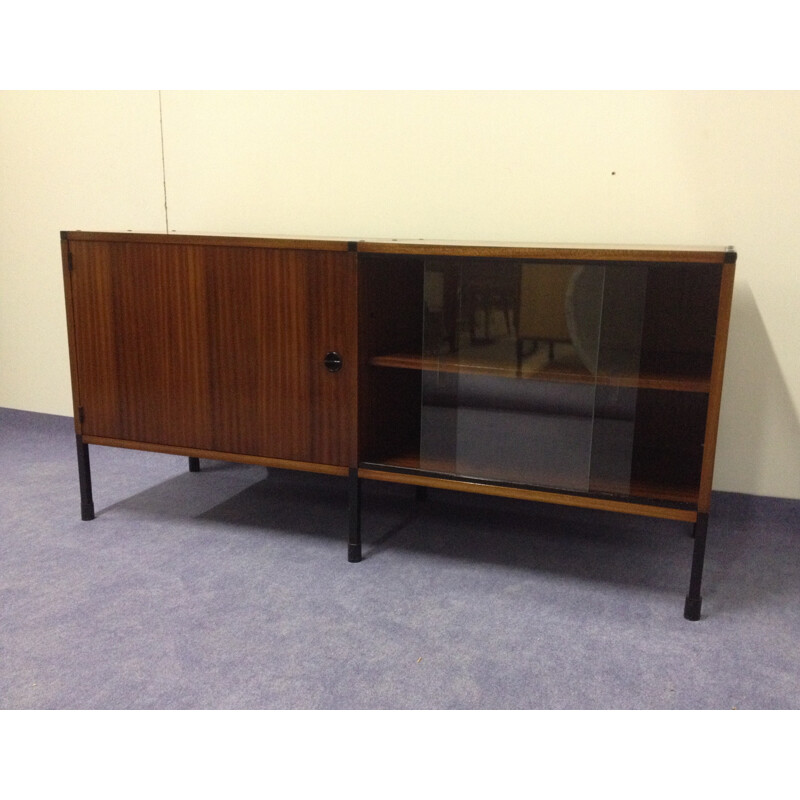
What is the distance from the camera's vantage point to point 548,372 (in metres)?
1.42

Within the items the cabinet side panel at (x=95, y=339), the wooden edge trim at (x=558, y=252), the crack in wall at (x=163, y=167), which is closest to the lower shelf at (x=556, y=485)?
the wooden edge trim at (x=558, y=252)

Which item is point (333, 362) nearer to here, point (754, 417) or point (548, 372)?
point (548, 372)

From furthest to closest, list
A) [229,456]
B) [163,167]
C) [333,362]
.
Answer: [163,167] → [229,456] → [333,362]

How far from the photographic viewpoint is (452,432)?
60.6 inches

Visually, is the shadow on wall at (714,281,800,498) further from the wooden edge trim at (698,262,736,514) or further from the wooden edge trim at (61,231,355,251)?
the wooden edge trim at (61,231,355,251)

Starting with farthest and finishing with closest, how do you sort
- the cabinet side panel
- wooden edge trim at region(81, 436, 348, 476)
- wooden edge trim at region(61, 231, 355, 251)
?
1. the cabinet side panel
2. wooden edge trim at region(81, 436, 348, 476)
3. wooden edge trim at region(61, 231, 355, 251)

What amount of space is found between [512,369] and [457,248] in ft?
0.88

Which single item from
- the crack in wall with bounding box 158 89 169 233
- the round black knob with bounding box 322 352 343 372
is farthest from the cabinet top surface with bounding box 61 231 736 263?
the crack in wall with bounding box 158 89 169 233

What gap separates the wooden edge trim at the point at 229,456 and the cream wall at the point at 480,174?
2.37ft

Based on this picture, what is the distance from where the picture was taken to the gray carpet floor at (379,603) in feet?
3.75

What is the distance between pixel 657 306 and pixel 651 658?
629mm

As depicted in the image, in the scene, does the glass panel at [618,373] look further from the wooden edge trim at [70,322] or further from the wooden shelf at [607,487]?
the wooden edge trim at [70,322]

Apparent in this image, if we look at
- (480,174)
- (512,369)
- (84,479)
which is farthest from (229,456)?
(480,174)

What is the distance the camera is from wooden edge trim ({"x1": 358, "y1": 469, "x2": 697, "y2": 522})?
1.33 meters
